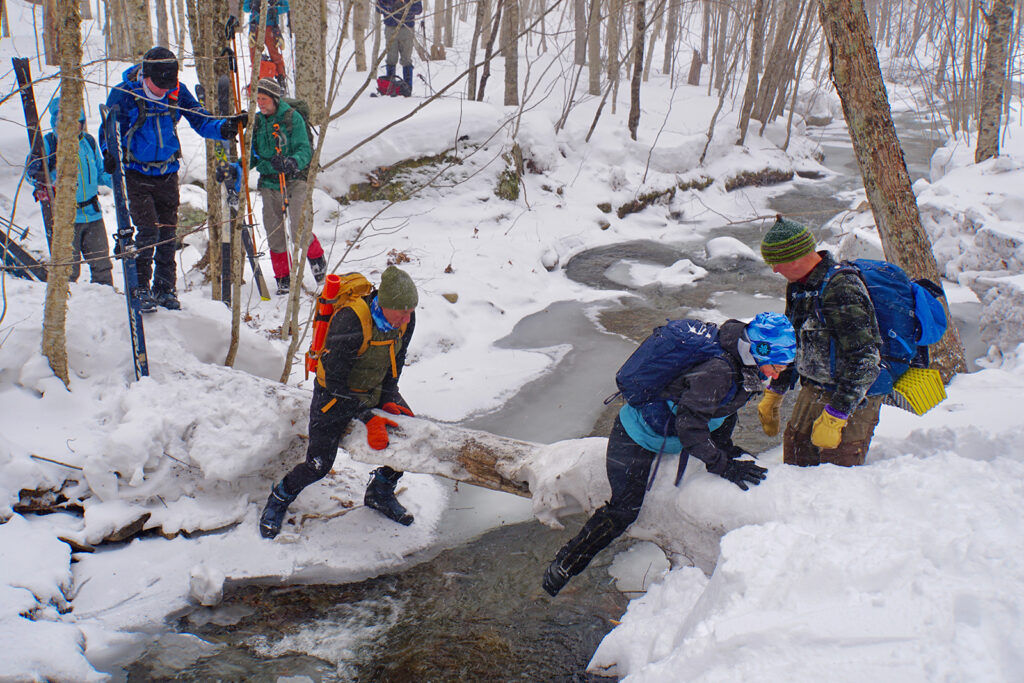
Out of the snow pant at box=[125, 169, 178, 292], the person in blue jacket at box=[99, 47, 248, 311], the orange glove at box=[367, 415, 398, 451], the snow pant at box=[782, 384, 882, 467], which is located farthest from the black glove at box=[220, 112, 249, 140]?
the snow pant at box=[782, 384, 882, 467]

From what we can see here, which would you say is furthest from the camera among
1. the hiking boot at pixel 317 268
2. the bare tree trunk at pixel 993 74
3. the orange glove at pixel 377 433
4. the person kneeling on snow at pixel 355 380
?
the bare tree trunk at pixel 993 74

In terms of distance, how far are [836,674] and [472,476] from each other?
2.29 m

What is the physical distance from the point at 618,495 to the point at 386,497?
1.74 metres

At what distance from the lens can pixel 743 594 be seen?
82.7 inches

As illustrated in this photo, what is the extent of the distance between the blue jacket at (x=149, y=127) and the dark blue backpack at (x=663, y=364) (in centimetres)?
326

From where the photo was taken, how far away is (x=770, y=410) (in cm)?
338

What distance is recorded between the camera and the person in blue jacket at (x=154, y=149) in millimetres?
4117

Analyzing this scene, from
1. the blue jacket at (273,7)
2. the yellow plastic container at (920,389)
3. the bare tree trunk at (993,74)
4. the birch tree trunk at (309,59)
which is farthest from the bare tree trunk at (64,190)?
the bare tree trunk at (993,74)

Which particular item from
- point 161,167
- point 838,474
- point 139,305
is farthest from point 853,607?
point 161,167

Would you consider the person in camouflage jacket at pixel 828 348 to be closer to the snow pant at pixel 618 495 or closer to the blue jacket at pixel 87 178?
the snow pant at pixel 618 495

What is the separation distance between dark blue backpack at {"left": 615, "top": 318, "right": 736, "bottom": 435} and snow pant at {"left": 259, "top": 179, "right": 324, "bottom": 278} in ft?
14.8

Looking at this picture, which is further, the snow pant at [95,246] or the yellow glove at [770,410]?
the snow pant at [95,246]

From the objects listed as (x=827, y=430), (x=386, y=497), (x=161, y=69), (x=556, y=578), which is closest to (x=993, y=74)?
(x=827, y=430)

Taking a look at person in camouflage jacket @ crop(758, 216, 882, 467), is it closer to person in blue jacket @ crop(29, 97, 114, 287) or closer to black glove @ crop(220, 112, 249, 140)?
black glove @ crop(220, 112, 249, 140)
